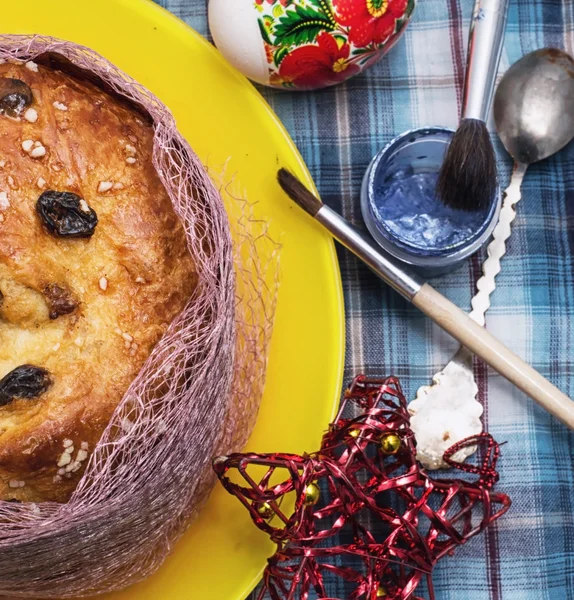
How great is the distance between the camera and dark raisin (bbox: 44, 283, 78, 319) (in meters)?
1.06

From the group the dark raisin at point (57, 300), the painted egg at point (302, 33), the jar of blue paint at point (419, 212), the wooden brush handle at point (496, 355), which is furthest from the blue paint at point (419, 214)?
the dark raisin at point (57, 300)

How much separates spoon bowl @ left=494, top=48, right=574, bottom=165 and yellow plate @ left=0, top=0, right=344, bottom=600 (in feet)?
1.64

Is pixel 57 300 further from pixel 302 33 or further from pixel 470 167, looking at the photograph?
pixel 470 167

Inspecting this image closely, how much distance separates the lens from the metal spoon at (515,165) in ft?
4.92

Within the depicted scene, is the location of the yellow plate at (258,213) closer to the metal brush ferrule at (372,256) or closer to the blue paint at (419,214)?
the metal brush ferrule at (372,256)

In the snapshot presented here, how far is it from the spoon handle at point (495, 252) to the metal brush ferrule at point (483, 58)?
0.22m

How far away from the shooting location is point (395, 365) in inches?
60.6

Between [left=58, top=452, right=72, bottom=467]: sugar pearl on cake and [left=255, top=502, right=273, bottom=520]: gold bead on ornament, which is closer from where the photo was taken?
[left=58, top=452, right=72, bottom=467]: sugar pearl on cake

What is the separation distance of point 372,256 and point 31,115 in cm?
68

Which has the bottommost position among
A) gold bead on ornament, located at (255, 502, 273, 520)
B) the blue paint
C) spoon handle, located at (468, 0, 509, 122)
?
gold bead on ornament, located at (255, 502, 273, 520)

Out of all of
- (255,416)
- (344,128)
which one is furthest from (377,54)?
(255,416)

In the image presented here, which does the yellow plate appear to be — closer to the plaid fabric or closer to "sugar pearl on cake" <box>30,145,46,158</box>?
the plaid fabric

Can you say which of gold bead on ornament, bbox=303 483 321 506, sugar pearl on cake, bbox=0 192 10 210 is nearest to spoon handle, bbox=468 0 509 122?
gold bead on ornament, bbox=303 483 321 506

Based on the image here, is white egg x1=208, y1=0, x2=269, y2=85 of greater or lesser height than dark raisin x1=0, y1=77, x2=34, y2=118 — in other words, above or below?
above
